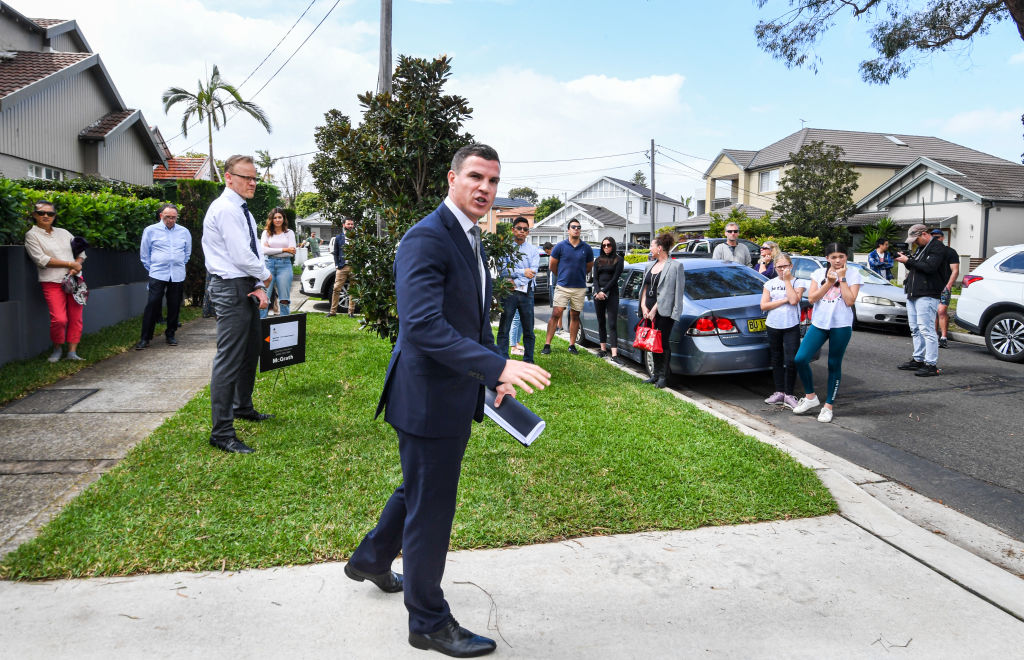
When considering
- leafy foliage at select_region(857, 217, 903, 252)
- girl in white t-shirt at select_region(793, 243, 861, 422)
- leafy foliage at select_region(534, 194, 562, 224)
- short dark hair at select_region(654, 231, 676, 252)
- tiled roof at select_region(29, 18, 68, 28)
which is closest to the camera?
girl in white t-shirt at select_region(793, 243, 861, 422)

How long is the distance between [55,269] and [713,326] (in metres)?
7.51

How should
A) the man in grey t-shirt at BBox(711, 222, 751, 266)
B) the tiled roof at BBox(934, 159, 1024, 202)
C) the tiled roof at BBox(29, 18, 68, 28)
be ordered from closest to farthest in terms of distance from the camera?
the man in grey t-shirt at BBox(711, 222, 751, 266) < the tiled roof at BBox(29, 18, 68, 28) < the tiled roof at BBox(934, 159, 1024, 202)

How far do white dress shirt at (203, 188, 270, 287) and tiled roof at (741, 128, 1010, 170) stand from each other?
1734 inches

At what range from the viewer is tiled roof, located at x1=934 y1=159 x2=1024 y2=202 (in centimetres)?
2917

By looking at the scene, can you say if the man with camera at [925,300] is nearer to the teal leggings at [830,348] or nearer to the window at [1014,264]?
the window at [1014,264]

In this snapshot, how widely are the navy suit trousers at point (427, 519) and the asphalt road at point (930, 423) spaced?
12.0 ft

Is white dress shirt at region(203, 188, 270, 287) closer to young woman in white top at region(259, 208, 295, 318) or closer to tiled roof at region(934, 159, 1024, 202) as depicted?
young woman in white top at region(259, 208, 295, 318)

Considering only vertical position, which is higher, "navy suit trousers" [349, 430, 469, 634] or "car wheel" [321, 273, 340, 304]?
"car wheel" [321, 273, 340, 304]

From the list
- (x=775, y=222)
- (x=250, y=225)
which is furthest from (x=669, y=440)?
Answer: (x=775, y=222)

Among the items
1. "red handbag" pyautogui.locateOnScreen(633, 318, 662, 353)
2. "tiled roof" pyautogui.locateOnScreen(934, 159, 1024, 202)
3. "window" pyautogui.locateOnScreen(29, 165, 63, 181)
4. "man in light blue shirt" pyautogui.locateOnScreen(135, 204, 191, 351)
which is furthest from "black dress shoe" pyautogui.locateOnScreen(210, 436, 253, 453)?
"tiled roof" pyautogui.locateOnScreen(934, 159, 1024, 202)

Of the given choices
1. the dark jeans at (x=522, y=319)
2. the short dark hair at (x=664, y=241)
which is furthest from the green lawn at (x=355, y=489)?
the short dark hair at (x=664, y=241)

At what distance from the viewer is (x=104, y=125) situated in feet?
70.4

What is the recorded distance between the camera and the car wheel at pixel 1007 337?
9930 mm

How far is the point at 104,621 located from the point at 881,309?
13064mm
